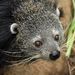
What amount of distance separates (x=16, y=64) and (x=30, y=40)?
0.47 metres

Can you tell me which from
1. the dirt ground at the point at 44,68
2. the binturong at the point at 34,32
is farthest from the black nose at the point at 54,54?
the dirt ground at the point at 44,68

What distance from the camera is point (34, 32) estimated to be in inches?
199

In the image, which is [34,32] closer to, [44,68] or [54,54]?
[54,54]

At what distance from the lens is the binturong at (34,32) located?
5.00 metres

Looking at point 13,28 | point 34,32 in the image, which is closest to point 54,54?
point 34,32

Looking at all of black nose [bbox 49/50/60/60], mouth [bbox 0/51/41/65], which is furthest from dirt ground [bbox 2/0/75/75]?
black nose [bbox 49/50/60/60]

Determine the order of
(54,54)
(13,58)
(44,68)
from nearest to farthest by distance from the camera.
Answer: (54,54) < (13,58) < (44,68)

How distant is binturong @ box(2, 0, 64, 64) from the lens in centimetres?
500

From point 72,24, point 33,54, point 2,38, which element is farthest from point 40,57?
point 72,24

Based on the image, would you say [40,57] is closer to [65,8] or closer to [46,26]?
[46,26]

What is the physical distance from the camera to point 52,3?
5.31 m

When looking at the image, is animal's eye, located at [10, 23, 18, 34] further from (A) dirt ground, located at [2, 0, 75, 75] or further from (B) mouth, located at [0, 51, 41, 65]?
(A) dirt ground, located at [2, 0, 75, 75]

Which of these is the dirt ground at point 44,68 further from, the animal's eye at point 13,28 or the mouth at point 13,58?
the animal's eye at point 13,28

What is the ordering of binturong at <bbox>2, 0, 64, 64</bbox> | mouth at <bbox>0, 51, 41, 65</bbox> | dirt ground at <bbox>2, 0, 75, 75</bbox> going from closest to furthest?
binturong at <bbox>2, 0, 64, 64</bbox> → mouth at <bbox>0, 51, 41, 65</bbox> → dirt ground at <bbox>2, 0, 75, 75</bbox>
